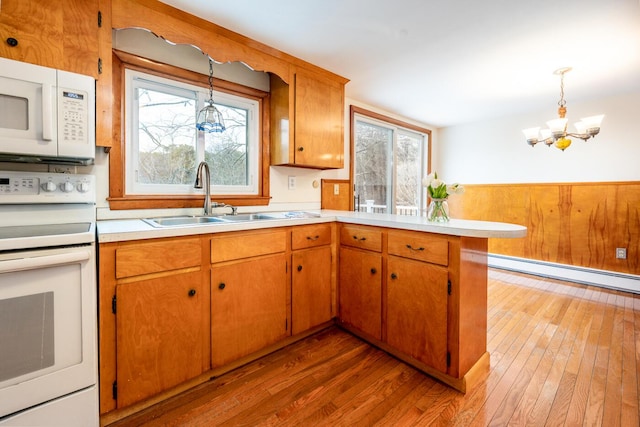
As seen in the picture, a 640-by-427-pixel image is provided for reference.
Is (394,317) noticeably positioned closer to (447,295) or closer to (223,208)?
(447,295)

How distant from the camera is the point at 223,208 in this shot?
2160 mm

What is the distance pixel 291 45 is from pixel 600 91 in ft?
11.3

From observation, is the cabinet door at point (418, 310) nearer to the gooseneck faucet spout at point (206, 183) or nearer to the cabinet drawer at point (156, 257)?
the cabinet drawer at point (156, 257)

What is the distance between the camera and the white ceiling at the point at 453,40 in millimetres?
1693

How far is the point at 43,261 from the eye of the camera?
1036mm

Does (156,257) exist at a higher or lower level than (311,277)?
higher

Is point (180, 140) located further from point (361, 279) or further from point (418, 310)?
point (418, 310)

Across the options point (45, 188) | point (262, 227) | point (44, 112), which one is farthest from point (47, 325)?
point (262, 227)

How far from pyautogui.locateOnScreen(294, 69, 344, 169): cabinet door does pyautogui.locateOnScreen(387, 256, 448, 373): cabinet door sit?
1.15 meters

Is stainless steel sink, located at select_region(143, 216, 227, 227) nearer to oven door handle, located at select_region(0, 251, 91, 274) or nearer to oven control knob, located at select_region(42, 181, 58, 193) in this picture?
oven control knob, located at select_region(42, 181, 58, 193)

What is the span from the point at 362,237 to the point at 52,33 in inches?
77.2

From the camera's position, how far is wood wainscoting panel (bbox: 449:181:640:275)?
3.18 meters

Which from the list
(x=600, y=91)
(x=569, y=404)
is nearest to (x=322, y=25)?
(x=569, y=404)

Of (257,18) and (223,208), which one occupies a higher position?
(257,18)
